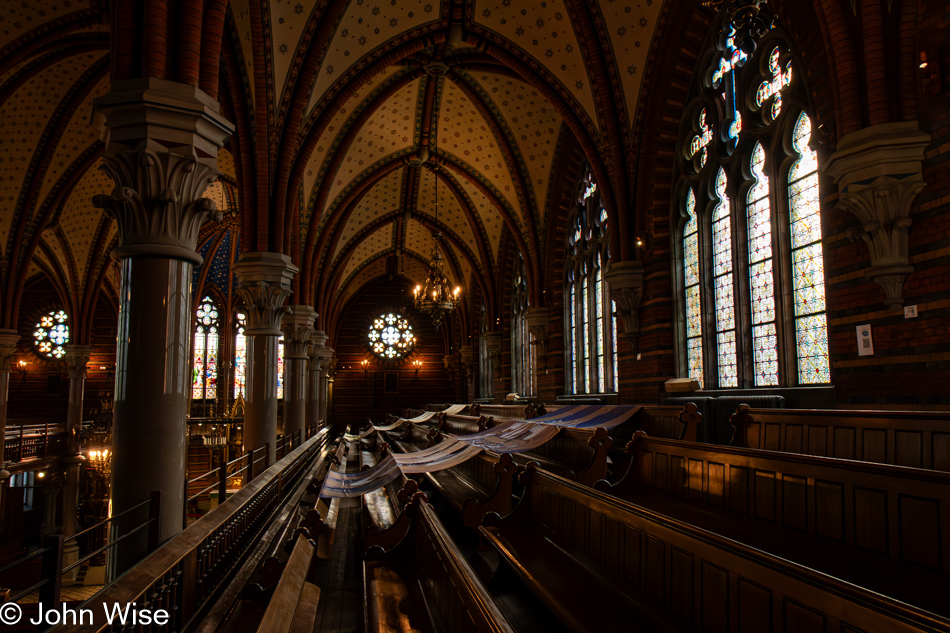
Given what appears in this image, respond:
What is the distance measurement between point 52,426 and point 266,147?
14.9m

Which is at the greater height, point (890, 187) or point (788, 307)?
point (890, 187)

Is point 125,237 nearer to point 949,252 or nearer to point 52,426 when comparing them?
point 949,252

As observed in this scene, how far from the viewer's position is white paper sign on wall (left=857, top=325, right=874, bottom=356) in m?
6.04

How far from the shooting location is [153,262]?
15.1 ft

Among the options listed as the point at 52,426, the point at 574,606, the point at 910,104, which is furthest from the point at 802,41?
the point at 52,426

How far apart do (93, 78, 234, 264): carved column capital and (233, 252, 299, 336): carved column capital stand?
16.3 feet

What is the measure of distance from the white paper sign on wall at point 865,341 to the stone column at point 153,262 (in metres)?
6.31

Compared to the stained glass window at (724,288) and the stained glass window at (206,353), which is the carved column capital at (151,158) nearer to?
the stained glass window at (724,288)

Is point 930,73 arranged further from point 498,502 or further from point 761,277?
point 498,502

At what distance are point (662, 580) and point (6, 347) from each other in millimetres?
17262

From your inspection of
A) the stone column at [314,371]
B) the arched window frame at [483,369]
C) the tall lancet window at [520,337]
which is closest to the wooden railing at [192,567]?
the stone column at [314,371]

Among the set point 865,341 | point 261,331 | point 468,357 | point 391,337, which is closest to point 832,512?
point 865,341

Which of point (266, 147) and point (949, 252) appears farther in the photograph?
point (266, 147)

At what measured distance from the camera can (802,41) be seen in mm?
7301
